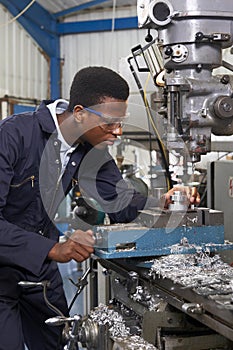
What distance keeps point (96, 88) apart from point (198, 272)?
61 centimetres

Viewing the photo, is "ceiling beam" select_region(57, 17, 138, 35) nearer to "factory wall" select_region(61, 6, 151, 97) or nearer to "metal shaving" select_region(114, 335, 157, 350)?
"factory wall" select_region(61, 6, 151, 97)

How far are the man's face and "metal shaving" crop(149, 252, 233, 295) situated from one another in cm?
41

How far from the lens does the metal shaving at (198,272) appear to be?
3.58 ft

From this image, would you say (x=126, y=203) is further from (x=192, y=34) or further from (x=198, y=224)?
(x=192, y=34)

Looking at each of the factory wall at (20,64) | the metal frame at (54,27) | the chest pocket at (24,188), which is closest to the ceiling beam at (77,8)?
the metal frame at (54,27)

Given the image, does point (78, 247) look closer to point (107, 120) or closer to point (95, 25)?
point (107, 120)

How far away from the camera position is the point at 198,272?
1.21 m

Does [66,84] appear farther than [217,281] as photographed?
Yes

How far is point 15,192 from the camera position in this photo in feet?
5.08

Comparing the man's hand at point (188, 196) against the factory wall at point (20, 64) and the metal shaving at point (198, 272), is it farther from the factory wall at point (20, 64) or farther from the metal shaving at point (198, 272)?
the factory wall at point (20, 64)

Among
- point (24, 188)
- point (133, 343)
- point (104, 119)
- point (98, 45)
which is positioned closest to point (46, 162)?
point (24, 188)

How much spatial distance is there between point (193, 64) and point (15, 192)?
611mm

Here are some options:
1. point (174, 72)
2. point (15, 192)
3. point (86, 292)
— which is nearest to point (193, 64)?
point (174, 72)

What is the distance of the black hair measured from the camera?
1.52m
